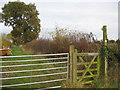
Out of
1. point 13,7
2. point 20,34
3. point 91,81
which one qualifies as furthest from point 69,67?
point 13,7

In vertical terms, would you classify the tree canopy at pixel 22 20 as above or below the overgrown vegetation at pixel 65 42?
above

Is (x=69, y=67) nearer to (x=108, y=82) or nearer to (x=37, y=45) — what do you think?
(x=108, y=82)

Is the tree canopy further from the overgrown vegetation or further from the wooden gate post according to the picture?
the wooden gate post

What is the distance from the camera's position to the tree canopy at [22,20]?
30733mm

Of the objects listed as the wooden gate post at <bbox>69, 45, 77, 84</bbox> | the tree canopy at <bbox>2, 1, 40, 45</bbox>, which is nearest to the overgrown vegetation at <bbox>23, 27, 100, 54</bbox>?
the wooden gate post at <bbox>69, 45, 77, 84</bbox>

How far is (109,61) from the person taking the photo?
26.3 feet

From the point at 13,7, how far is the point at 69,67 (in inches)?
1092

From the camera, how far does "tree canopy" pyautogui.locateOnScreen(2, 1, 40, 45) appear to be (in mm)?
30733

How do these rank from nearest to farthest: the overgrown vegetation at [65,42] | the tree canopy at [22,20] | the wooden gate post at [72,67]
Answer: the wooden gate post at [72,67] → the overgrown vegetation at [65,42] → the tree canopy at [22,20]

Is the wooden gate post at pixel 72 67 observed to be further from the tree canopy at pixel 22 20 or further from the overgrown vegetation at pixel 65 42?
the tree canopy at pixel 22 20

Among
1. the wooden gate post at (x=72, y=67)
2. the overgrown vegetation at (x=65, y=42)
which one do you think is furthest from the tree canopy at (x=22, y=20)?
the wooden gate post at (x=72, y=67)

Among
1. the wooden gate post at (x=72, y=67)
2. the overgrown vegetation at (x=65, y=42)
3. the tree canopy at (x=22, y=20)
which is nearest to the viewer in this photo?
the wooden gate post at (x=72, y=67)

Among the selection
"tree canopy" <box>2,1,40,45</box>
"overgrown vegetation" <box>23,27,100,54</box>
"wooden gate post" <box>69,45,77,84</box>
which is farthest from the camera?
"tree canopy" <box>2,1,40,45</box>

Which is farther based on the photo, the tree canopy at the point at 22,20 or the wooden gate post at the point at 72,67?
the tree canopy at the point at 22,20
